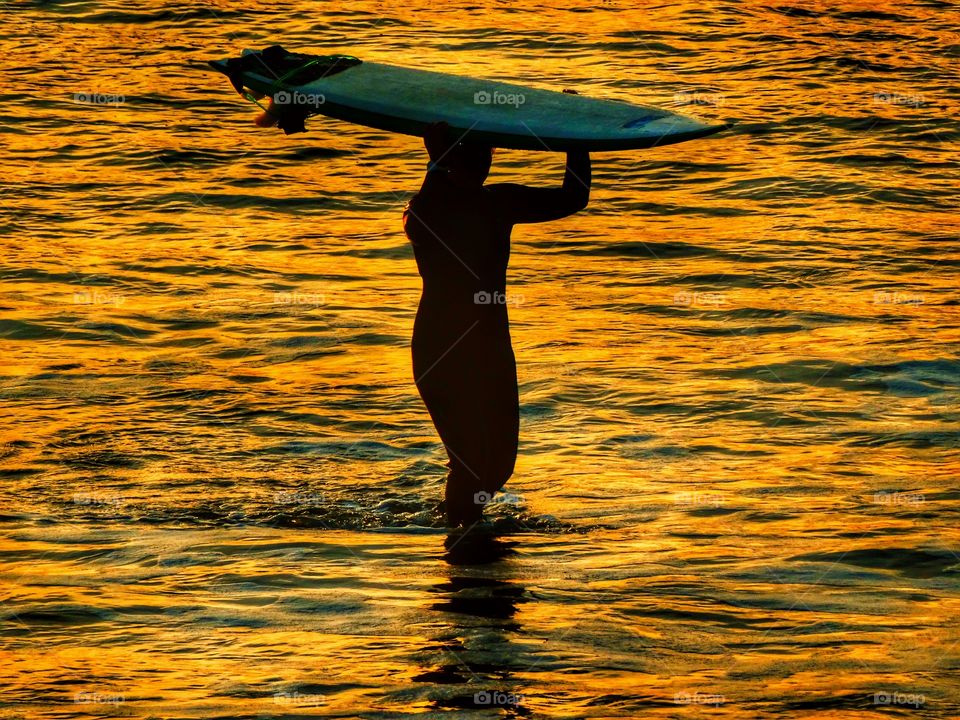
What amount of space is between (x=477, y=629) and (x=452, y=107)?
2.26 meters

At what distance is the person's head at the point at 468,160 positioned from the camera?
6441 millimetres

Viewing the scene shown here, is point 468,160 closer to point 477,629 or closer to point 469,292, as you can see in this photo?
point 469,292

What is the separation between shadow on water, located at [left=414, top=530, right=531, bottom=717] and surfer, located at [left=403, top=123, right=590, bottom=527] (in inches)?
10.6

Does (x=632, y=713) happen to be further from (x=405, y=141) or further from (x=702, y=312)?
(x=405, y=141)

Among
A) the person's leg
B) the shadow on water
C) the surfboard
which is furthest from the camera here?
the person's leg

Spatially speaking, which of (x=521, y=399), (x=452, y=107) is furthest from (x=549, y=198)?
(x=521, y=399)

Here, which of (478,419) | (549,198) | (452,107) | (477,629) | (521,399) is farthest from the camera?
(521,399)

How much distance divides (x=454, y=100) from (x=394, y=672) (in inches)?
103

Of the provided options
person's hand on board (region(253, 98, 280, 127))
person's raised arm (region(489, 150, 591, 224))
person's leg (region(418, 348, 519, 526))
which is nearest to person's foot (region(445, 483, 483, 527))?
person's leg (region(418, 348, 519, 526))

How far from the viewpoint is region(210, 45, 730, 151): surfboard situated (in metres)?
6.38

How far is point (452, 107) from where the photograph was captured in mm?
6734

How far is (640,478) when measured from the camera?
7551 millimetres

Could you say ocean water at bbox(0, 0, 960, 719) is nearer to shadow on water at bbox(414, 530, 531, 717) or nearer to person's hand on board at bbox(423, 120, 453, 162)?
shadow on water at bbox(414, 530, 531, 717)

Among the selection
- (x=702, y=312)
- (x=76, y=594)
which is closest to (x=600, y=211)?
(x=702, y=312)
